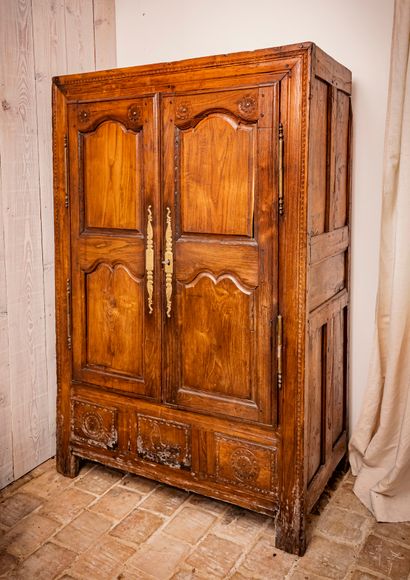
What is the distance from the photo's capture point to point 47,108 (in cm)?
294

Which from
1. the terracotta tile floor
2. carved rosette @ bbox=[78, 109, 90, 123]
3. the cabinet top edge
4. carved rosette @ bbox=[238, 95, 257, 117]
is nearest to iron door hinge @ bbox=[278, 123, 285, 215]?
carved rosette @ bbox=[238, 95, 257, 117]

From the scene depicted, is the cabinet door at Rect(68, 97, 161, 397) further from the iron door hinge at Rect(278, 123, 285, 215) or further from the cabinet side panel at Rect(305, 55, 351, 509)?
the cabinet side panel at Rect(305, 55, 351, 509)

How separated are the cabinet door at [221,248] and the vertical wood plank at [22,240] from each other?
0.78 meters

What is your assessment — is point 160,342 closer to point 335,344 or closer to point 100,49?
point 335,344

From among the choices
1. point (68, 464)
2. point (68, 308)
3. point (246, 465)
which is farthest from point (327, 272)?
point (68, 464)

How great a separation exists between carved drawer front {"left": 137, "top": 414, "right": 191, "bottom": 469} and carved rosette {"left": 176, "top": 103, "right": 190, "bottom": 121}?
4.42 feet

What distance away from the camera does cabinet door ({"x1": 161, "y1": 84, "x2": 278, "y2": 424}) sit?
2.32m

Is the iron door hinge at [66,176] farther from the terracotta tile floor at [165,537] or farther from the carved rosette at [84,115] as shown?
the terracotta tile floor at [165,537]

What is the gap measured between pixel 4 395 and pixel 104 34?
2053 millimetres

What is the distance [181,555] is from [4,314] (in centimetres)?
137

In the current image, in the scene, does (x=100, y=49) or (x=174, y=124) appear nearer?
(x=174, y=124)

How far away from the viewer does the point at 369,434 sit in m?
2.87

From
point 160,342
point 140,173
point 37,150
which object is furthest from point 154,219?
point 37,150

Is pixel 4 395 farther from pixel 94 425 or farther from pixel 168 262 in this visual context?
pixel 168 262
